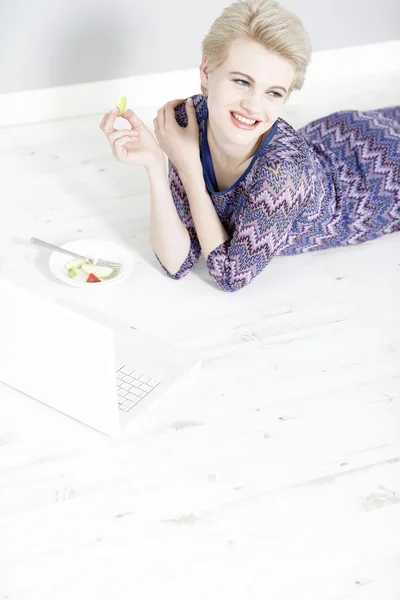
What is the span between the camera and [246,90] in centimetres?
192

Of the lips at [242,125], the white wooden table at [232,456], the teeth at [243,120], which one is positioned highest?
the teeth at [243,120]

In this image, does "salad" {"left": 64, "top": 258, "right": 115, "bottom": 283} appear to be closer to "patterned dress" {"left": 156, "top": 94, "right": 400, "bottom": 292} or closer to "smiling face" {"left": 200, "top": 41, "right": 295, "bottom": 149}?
"patterned dress" {"left": 156, "top": 94, "right": 400, "bottom": 292}

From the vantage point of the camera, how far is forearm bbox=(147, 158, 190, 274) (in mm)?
2068

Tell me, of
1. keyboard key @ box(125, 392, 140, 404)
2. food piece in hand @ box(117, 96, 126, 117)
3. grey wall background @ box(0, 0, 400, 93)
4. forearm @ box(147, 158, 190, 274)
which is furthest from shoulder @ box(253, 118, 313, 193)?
grey wall background @ box(0, 0, 400, 93)

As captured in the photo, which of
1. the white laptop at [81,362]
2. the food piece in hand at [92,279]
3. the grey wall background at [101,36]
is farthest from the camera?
the grey wall background at [101,36]

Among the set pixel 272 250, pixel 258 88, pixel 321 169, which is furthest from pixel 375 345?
pixel 258 88

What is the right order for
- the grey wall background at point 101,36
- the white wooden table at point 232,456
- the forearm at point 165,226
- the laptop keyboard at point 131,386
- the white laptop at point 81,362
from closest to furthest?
the white wooden table at point 232,456 → the white laptop at point 81,362 → the laptop keyboard at point 131,386 → the forearm at point 165,226 → the grey wall background at point 101,36

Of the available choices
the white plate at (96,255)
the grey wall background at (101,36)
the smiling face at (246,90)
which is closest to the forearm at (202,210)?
the smiling face at (246,90)

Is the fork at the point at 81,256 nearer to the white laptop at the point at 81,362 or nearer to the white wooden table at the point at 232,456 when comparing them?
the white wooden table at the point at 232,456

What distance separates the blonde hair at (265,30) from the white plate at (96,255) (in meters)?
0.60

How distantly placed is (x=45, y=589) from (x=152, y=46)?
221 cm

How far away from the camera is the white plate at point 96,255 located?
2.21 meters

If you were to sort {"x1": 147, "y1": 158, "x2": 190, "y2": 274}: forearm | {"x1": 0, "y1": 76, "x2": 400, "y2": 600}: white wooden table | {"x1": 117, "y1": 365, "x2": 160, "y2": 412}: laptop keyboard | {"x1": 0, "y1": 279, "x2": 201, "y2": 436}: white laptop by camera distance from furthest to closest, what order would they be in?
{"x1": 147, "y1": 158, "x2": 190, "y2": 274}: forearm < {"x1": 117, "y1": 365, "x2": 160, "y2": 412}: laptop keyboard < {"x1": 0, "y1": 279, "x2": 201, "y2": 436}: white laptop < {"x1": 0, "y1": 76, "x2": 400, "y2": 600}: white wooden table

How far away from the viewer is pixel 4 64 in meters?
2.96
